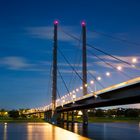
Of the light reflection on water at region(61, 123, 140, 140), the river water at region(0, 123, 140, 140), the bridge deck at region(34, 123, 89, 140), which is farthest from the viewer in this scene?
the light reflection on water at region(61, 123, 140, 140)

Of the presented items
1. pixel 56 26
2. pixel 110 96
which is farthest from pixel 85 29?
pixel 110 96

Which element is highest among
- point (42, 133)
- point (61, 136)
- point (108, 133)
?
point (42, 133)

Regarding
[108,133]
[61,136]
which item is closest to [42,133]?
[61,136]

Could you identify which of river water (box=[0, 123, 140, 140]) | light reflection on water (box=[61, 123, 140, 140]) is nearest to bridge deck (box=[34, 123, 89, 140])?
river water (box=[0, 123, 140, 140])

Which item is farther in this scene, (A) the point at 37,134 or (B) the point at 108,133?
(B) the point at 108,133

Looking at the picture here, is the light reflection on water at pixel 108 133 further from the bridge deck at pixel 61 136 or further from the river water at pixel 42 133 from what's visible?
the bridge deck at pixel 61 136

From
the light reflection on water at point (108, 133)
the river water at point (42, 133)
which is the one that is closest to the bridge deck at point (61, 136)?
the river water at point (42, 133)

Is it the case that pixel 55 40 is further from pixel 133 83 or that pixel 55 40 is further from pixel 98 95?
pixel 133 83

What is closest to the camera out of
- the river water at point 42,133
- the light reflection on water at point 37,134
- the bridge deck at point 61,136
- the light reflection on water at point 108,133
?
the bridge deck at point 61,136

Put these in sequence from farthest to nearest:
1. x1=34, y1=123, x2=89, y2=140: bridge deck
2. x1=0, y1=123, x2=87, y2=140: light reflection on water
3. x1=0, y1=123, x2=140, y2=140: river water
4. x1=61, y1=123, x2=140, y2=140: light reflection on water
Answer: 1. x1=61, y1=123, x2=140, y2=140: light reflection on water
2. x1=0, y1=123, x2=140, y2=140: river water
3. x1=0, y1=123, x2=87, y2=140: light reflection on water
4. x1=34, y1=123, x2=89, y2=140: bridge deck

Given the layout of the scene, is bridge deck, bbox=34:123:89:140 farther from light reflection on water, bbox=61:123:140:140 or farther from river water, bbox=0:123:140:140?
light reflection on water, bbox=61:123:140:140

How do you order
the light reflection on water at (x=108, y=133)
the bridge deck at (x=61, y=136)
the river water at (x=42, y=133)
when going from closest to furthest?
1. the bridge deck at (x=61, y=136)
2. the river water at (x=42, y=133)
3. the light reflection on water at (x=108, y=133)

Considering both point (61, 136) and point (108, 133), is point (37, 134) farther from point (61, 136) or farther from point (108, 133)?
point (108, 133)

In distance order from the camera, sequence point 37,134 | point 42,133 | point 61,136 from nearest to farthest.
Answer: point 61,136 → point 37,134 → point 42,133
